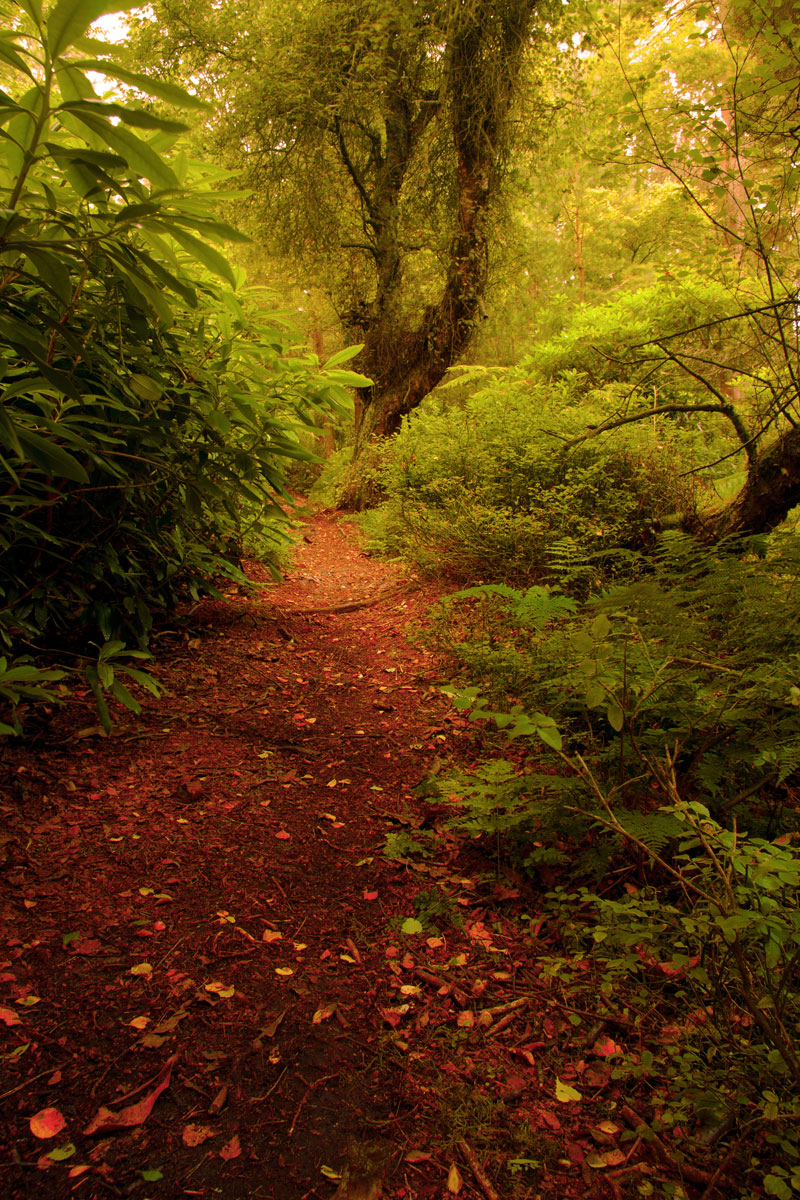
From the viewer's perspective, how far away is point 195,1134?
117 centimetres

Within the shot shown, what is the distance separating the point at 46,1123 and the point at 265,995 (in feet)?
1.66

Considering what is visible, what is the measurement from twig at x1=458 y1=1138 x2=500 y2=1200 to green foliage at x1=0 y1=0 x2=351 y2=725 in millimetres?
1411

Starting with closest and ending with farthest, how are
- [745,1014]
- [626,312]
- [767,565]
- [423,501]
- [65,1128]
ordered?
[65,1128] < [745,1014] < [767,565] < [423,501] < [626,312]

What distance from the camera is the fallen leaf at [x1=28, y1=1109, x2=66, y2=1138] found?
111 centimetres

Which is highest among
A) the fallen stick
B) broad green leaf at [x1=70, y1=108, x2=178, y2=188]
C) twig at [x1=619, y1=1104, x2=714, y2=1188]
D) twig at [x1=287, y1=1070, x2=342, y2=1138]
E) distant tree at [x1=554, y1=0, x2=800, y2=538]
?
distant tree at [x1=554, y1=0, x2=800, y2=538]

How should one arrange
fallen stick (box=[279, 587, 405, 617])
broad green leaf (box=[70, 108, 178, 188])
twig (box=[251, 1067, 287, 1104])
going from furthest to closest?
fallen stick (box=[279, 587, 405, 617])
twig (box=[251, 1067, 287, 1104])
broad green leaf (box=[70, 108, 178, 188])

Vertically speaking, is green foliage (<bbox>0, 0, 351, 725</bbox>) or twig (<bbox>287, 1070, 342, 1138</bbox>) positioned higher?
green foliage (<bbox>0, 0, 351, 725</bbox>)

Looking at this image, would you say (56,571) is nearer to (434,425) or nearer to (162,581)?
(162,581)

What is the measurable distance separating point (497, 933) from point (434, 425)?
6429 millimetres

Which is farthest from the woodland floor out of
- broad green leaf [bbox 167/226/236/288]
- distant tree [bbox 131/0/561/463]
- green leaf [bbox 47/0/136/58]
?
distant tree [bbox 131/0/561/463]

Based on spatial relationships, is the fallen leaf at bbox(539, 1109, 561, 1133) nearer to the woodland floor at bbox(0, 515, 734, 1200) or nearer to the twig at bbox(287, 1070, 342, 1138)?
the woodland floor at bbox(0, 515, 734, 1200)

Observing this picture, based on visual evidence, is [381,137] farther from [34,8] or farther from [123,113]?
[123,113]

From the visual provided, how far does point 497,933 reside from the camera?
71.9 inches

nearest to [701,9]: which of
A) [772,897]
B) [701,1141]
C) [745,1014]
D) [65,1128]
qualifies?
[772,897]
